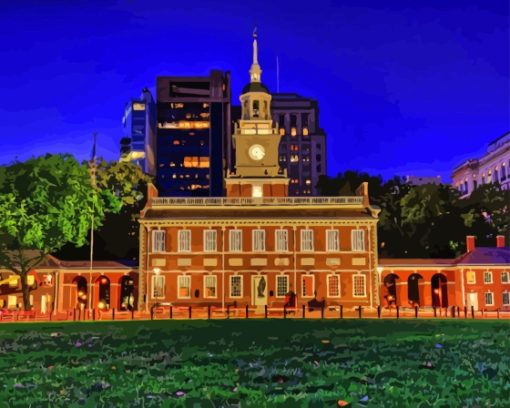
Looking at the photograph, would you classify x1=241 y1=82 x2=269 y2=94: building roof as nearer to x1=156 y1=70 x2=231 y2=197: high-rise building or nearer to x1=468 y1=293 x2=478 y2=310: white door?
x1=468 y1=293 x2=478 y2=310: white door

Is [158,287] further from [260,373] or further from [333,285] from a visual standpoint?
[260,373]

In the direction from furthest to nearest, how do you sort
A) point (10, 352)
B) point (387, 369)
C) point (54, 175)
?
1. point (54, 175)
2. point (10, 352)
3. point (387, 369)

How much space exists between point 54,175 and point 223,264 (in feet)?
53.3

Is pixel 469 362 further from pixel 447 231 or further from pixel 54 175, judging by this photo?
pixel 447 231

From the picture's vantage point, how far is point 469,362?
36.4 ft

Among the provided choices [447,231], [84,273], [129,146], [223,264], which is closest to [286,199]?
[223,264]

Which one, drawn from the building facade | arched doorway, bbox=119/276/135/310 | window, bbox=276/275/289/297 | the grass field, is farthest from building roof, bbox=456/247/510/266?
the building facade

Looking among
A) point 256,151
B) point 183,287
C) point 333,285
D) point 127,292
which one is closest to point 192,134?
point 127,292

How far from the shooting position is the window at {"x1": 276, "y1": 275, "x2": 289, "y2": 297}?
55.5 meters

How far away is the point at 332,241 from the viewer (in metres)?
55.9

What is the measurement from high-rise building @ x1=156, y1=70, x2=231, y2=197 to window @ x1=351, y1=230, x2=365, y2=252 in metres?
109

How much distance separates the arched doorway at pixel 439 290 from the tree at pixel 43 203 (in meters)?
32.8

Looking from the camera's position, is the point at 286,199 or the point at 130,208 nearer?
the point at 286,199

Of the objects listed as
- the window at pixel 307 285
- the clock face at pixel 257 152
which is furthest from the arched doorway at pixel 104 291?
the window at pixel 307 285
